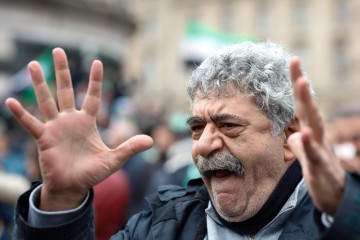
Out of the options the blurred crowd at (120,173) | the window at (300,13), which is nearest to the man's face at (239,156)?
the blurred crowd at (120,173)

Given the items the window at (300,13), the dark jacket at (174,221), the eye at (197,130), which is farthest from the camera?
Answer: the window at (300,13)

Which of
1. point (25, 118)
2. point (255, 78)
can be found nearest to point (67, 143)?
point (25, 118)

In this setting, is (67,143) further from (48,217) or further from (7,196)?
(7,196)

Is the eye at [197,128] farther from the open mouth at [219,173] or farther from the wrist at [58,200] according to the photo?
the wrist at [58,200]

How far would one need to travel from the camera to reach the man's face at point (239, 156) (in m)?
2.45

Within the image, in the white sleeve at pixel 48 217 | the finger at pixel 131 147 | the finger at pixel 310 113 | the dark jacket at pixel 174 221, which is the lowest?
the dark jacket at pixel 174 221

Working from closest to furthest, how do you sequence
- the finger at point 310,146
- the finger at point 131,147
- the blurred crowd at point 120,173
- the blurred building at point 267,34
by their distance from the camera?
the finger at point 310,146 → the finger at point 131,147 → the blurred crowd at point 120,173 → the blurred building at point 267,34

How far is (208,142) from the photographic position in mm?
2498

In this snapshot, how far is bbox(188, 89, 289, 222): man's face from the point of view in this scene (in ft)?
8.04

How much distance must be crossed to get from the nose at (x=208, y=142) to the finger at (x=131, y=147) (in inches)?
9.0

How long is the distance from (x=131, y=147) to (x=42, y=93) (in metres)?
0.40

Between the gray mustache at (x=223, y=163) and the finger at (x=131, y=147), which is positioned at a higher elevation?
the finger at (x=131, y=147)

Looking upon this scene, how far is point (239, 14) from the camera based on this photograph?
45375 millimetres

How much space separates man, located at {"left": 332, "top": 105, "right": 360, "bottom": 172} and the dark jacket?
2778 millimetres
